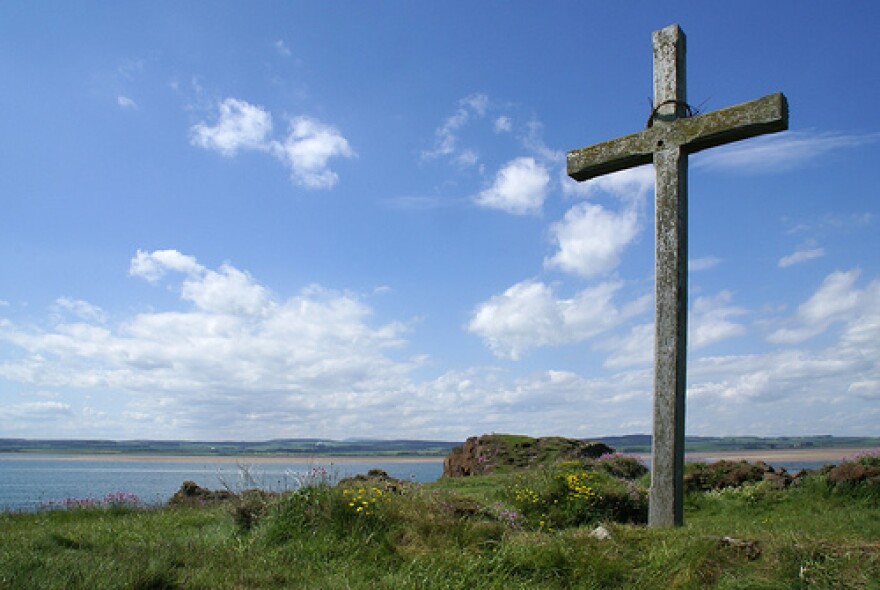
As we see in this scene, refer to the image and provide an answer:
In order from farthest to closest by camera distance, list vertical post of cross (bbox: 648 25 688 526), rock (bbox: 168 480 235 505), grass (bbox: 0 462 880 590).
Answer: rock (bbox: 168 480 235 505), vertical post of cross (bbox: 648 25 688 526), grass (bbox: 0 462 880 590)

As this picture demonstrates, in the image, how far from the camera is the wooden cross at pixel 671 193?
763 cm

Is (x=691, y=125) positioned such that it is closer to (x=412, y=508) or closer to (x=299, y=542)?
(x=412, y=508)

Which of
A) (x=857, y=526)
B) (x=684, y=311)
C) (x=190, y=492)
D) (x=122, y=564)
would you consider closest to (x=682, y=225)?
(x=684, y=311)

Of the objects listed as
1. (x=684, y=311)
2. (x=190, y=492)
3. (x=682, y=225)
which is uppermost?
(x=682, y=225)

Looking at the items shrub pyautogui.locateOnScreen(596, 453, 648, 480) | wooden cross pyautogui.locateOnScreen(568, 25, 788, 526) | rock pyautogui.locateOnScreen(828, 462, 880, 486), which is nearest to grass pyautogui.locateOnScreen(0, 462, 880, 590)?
wooden cross pyautogui.locateOnScreen(568, 25, 788, 526)

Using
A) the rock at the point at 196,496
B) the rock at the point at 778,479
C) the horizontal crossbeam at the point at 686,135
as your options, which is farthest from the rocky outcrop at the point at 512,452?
the horizontal crossbeam at the point at 686,135

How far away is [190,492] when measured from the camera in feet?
50.6

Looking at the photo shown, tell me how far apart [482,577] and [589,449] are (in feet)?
69.6

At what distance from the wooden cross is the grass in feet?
2.63

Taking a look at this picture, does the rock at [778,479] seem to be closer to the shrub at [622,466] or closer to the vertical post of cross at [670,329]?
the shrub at [622,466]

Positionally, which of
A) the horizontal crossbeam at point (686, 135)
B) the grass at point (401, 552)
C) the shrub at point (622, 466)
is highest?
the horizontal crossbeam at point (686, 135)

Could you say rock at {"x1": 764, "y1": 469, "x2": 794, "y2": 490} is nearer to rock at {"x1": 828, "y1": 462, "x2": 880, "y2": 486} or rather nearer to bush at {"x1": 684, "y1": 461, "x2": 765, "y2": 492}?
bush at {"x1": 684, "y1": 461, "x2": 765, "y2": 492}

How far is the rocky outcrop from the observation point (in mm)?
24998

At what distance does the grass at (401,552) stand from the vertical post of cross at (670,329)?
0.60m
